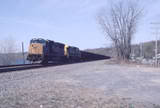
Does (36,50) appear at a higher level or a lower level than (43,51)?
higher

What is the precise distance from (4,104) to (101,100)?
3319mm

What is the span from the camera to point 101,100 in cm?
617

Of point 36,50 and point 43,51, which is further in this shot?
point 36,50

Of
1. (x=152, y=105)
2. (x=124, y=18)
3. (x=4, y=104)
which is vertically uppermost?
(x=124, y=18)

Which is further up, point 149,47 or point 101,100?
point 149,47

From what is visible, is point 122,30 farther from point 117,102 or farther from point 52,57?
point 117,102

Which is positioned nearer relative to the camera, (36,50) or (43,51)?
(43,51)

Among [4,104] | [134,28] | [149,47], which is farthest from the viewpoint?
[149,47]

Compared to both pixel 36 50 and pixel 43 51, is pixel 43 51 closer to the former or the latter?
pixel 43 51

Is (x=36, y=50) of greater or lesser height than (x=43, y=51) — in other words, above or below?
above

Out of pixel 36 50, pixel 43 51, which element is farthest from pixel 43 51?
pixel 36 50

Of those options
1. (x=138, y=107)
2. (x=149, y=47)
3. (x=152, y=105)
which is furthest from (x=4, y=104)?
(x=149, y=47)

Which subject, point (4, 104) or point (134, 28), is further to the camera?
point (134, 28)

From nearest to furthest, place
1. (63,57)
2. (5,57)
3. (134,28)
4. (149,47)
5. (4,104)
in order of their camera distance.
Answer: (4,104), (63,57), (134,28), (5,57), (149,47)
